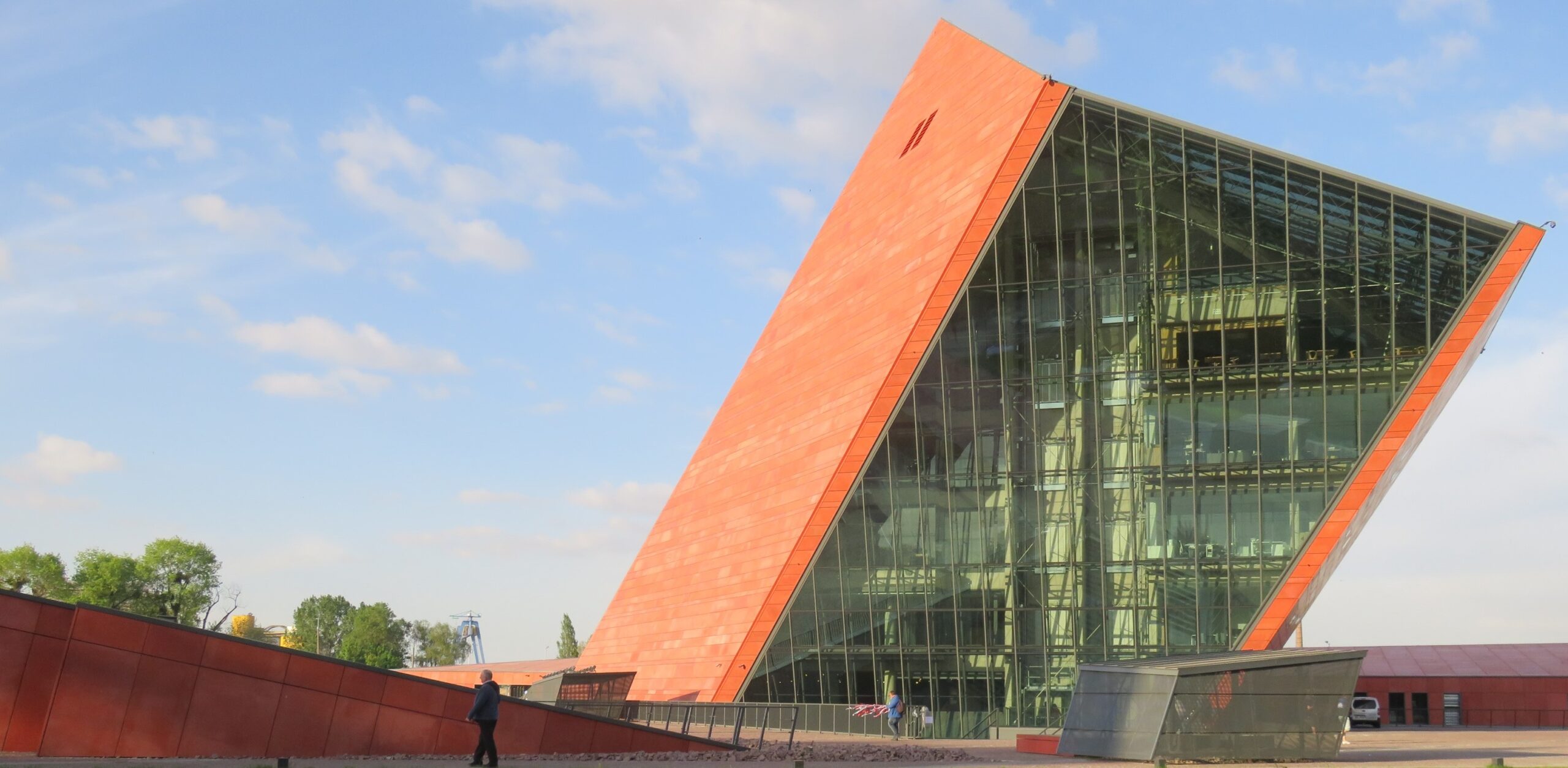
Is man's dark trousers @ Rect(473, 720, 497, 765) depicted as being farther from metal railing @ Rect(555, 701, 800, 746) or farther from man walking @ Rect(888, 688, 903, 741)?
man walking @ Rect(888, 688, 903, 741)

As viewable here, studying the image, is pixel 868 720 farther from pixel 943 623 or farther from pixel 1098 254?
pixel 1098 254

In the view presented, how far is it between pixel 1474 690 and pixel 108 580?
300 ft

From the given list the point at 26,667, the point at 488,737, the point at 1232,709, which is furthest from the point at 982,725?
the point at 26,667

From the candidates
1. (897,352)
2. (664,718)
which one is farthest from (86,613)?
(897,352)

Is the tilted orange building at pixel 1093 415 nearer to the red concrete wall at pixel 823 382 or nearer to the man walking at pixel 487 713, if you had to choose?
the red concrete wall at pixel 823 382

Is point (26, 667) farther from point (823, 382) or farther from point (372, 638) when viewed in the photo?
point (372, 638)

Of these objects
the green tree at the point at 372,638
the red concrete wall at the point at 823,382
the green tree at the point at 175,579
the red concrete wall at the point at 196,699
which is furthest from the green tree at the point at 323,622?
the red concrete wall at the point at 196,699

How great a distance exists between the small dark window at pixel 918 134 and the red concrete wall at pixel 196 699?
28.0 m

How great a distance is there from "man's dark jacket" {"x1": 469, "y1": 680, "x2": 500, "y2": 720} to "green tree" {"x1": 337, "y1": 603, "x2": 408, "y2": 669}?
113793 millimetres

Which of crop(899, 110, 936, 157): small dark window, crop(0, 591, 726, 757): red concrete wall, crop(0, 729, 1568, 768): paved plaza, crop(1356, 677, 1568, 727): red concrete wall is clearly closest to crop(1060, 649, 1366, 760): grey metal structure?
crop(0, 729, 1568, 768): paved plaza

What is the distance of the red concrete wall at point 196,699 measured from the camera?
18.2 metres

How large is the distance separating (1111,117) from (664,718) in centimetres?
1915

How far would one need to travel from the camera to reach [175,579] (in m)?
103

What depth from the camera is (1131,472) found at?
34844 mm
